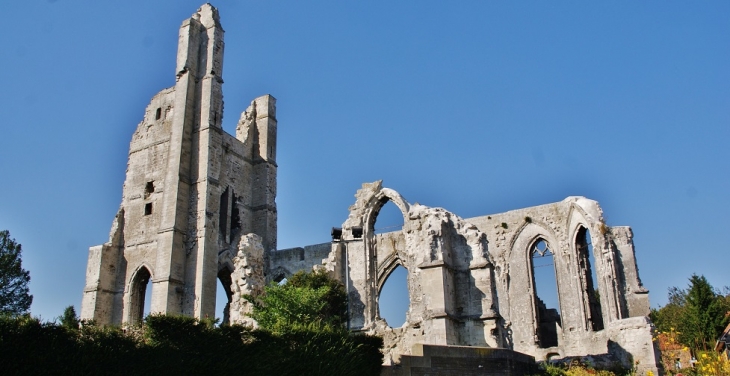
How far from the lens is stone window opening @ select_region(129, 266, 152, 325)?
2570 cm

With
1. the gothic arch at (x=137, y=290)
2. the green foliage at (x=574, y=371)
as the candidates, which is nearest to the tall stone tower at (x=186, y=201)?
the gothic arch at (x=137, y=290)

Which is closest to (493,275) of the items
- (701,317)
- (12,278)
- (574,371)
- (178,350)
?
(574,371)

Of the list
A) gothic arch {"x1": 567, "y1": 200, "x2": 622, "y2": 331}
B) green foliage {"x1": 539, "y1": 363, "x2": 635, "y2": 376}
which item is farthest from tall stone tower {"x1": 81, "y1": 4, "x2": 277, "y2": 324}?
green foliage {"x1": 539, "y1": 363, "x2": 635, "y2": 376}

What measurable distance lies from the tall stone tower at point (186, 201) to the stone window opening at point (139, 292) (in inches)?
1.5

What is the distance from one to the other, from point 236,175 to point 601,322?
1483 cm

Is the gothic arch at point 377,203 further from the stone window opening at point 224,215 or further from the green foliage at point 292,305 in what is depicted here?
the stone window opening at point 224,215

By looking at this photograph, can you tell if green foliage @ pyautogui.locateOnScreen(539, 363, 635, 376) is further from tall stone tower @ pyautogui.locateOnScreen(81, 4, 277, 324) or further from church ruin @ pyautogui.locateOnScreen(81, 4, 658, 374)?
tall stone tower @ pyautogui.locateOnScreen(81, 4, 277, 324)

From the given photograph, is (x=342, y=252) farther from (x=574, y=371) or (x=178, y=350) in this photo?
(x=178, y=350)

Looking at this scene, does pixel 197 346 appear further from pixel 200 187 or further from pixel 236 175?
pixel 236 175

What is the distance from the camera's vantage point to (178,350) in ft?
32.2

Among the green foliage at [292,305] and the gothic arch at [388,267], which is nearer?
the green foliage at [292,305]

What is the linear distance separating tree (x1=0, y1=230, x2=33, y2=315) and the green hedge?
22064mm

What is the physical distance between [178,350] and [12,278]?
941 inches

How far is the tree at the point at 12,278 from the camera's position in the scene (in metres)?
29.3
